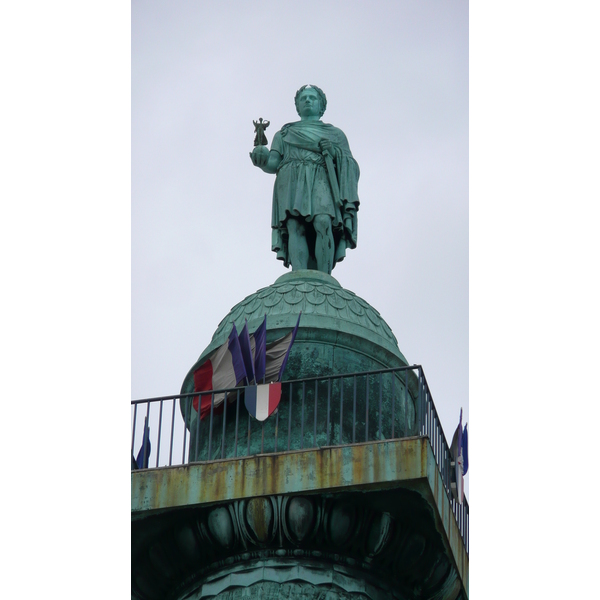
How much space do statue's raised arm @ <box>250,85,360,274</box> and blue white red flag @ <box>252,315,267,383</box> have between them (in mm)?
3638

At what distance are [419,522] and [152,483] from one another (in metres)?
3.33

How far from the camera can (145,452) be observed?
22.1 meters

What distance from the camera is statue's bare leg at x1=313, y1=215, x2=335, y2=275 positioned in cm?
2581

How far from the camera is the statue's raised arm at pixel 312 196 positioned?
26000mm

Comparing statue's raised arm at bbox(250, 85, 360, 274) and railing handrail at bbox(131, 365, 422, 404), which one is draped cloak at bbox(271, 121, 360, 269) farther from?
railing handrail at bbox(131, 365, 422, 404)

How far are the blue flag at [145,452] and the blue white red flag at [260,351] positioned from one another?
1.60 metres

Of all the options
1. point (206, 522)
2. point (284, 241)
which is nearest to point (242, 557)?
point (206, 522)

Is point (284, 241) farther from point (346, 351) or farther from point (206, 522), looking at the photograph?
point (206, 522)

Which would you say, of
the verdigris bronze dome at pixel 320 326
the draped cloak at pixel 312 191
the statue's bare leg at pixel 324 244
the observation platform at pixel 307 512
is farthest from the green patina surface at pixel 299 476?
the draped cloak at pixel 312 191

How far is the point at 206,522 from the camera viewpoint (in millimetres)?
20750

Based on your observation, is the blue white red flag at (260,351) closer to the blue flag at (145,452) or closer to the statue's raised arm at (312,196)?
the blue flag at (145,452)

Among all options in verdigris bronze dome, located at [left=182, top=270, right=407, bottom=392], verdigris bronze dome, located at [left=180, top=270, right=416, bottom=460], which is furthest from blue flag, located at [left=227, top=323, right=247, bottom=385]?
verdigris bronze dome, located at [left=182, top=270, right=407, bottom=392]

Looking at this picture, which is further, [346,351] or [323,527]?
[346,351]

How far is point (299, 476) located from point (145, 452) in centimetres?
273
